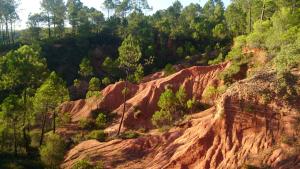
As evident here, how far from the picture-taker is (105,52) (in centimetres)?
8056

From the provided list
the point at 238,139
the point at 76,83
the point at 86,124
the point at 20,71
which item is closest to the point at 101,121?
the point at 86,124

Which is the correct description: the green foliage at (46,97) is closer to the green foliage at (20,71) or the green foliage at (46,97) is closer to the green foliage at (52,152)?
the green foliage at (20,71)

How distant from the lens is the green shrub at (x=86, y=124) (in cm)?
4753

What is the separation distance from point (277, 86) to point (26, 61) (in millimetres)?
24681

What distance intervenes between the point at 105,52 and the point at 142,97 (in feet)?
105

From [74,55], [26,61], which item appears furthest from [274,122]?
[74,55]

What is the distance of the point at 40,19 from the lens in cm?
8531

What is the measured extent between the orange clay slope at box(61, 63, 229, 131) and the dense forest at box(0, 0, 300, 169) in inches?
Answer: 84.2

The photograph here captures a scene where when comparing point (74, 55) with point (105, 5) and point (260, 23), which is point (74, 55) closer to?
point (105, 5)

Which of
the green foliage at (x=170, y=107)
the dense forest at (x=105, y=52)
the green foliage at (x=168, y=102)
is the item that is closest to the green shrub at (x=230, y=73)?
the dense forest at (x=105, y=52)

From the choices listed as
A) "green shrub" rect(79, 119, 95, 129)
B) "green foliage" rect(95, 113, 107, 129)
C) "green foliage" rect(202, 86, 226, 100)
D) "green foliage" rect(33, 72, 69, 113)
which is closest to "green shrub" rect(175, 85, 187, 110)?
"green foliage" rect(202, 86, 226, 100)

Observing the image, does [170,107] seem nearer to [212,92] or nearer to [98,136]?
[212,92]

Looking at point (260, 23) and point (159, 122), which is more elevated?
point (260, 23)

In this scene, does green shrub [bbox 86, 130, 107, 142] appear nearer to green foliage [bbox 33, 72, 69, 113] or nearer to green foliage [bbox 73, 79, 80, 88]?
green foliage [bbox 33, 72, 69, 113]
